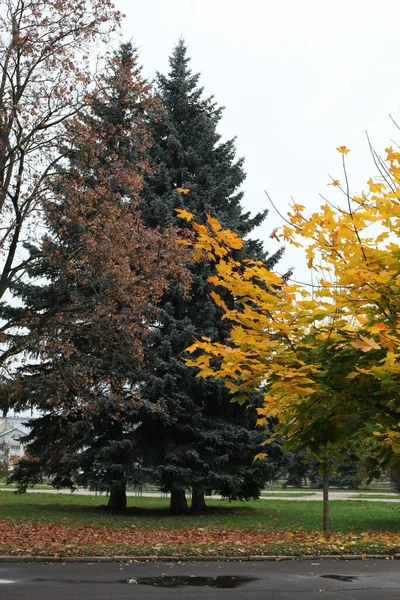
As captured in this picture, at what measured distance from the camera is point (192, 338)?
21.0 m

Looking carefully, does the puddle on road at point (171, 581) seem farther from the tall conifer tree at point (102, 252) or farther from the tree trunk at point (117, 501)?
the tree trunk at point (117, 501)

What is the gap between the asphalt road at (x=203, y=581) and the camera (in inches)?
317

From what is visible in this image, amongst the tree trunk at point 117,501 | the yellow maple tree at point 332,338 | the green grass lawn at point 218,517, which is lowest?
the green grass lawn at point 218,517

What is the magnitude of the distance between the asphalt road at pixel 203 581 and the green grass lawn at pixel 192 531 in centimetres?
104

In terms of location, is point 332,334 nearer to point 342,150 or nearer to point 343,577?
point 342,150

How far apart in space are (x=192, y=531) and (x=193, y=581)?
763 centimetres

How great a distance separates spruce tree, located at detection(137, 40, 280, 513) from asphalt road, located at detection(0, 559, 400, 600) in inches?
295

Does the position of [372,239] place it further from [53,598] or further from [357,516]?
[357,516]

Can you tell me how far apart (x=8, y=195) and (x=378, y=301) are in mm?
12316

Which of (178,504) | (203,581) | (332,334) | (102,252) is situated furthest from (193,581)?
(178,504)

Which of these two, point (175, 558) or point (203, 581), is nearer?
point (203, 581)

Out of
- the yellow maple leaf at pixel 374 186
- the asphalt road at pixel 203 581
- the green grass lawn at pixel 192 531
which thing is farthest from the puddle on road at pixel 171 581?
the yellow maple leaf at pixel 374 186

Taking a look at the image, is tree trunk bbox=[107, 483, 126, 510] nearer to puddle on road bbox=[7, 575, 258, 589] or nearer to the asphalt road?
the asphalt road

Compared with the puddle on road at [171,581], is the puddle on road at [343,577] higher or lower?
lower
